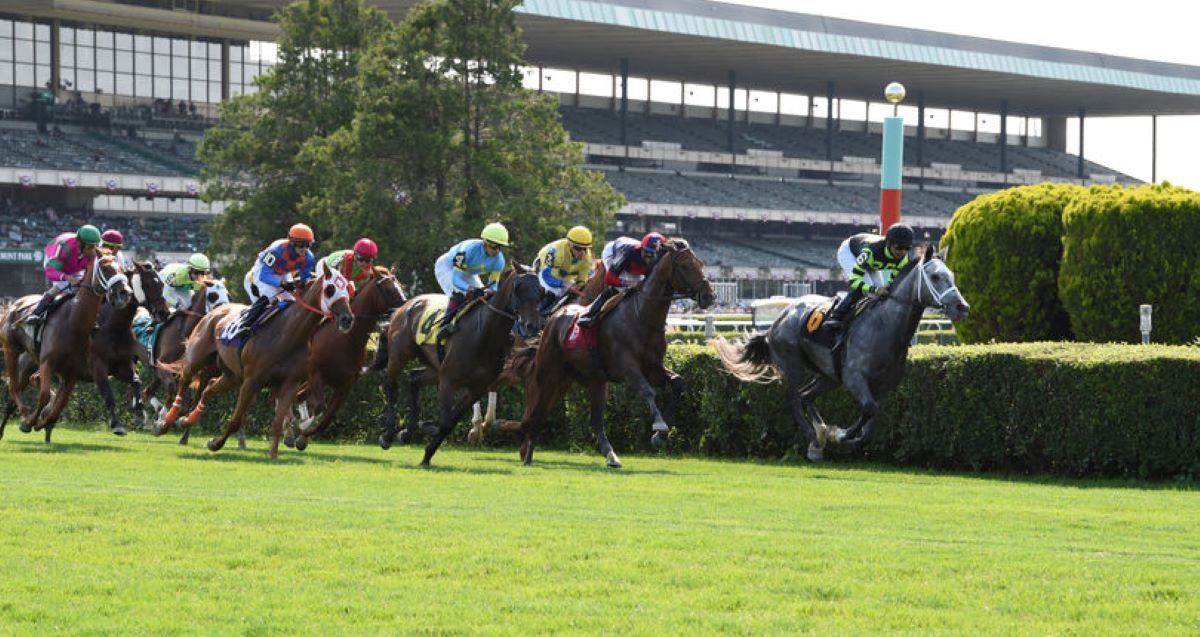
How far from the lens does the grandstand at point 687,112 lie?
55.3m

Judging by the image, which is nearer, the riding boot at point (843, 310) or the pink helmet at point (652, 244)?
the riding boot at point (843, 310)

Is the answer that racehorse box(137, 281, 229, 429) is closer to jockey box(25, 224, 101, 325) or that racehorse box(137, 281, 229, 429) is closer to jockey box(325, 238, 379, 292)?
jockey box(25, 224, 101, 325)

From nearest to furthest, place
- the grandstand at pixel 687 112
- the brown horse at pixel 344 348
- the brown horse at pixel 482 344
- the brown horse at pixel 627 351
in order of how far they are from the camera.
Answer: the brown horse at pixel 482 344, the brown horse at pixel 627 351, the brown horse at pixel 344 348, the grandstand at pixel 687 112

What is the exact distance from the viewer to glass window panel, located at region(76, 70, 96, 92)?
57.7 metres

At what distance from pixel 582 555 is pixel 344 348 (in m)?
7.39

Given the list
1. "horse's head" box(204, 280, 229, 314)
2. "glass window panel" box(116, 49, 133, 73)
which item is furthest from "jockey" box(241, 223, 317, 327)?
"glass window panel" box(116, 49, 133, 73)

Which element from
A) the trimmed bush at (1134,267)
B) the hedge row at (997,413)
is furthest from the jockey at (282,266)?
the trimmed bush at (1134,267)

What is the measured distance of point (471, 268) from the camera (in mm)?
14375

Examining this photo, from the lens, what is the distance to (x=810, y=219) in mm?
67062

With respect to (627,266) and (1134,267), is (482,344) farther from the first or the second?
(1134,267)

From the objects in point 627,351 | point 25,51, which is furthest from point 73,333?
point 25,51

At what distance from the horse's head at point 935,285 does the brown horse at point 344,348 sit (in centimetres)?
489

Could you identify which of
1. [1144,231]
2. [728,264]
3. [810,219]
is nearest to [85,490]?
[1144,231]

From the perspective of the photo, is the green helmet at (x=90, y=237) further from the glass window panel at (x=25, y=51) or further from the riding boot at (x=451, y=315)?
the glass window panel at (x=25, y=51)
